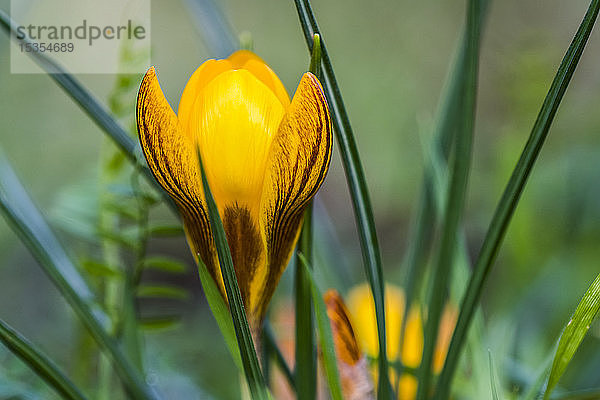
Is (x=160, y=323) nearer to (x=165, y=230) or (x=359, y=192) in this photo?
(x=165, y=230)

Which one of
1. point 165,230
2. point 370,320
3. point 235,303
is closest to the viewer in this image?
point 235,303

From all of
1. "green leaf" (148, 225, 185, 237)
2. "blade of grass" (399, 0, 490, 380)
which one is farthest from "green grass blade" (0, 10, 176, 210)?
"blade of grass" (399, 0, 490, 380)

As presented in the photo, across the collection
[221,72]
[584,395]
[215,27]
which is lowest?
[584,395]

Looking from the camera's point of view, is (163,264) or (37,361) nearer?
(37,361)

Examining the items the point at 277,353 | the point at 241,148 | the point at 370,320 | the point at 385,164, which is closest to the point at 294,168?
the point at 241,148

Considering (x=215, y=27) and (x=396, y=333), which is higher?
(x=215, y=27)

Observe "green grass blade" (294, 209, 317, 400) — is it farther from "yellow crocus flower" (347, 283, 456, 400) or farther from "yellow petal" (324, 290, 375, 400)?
"yellow crocus flower" (347, 283, 456, 400)
